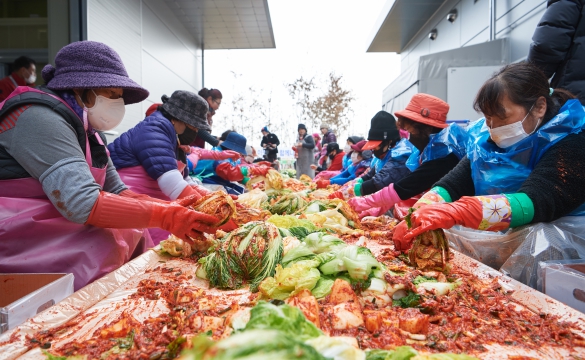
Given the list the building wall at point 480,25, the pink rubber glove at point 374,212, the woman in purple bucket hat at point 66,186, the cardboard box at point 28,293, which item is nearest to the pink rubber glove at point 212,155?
the pink rubber glove at point 374,212

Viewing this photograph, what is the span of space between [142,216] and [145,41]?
304 inches

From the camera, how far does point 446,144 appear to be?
358cm

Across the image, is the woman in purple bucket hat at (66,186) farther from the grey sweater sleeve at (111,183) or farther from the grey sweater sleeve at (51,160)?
the grey sweater sleeve at (111,183)

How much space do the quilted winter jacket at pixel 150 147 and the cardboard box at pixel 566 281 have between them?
9.52 ft

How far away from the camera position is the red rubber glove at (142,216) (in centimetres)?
214

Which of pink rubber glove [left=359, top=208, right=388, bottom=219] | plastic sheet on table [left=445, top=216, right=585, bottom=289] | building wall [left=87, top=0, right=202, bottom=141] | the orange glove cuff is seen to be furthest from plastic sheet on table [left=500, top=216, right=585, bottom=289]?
building wall [left=87, top=0, right=202, bottom=141]

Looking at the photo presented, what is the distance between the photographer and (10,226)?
2029mm

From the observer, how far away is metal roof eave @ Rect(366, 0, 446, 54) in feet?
38.1

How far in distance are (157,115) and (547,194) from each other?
3.19 m

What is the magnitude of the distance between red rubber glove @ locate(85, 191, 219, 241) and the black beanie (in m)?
3.07

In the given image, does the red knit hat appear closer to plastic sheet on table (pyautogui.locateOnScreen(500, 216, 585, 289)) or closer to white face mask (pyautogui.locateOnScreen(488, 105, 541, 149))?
white face mask (pyautogui.locateOnScreen(488, 105, 541, 149))

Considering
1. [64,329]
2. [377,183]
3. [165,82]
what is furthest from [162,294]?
[165,82]

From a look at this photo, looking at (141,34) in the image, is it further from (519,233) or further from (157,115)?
(519,233)

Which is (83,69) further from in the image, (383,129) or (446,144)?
(383,129)
